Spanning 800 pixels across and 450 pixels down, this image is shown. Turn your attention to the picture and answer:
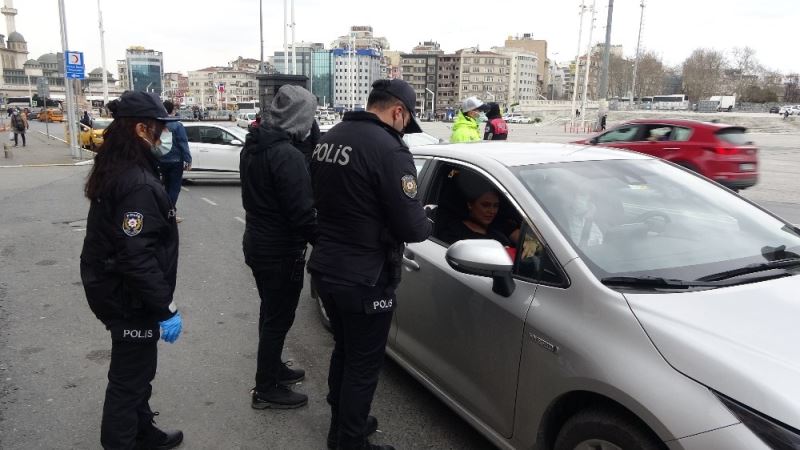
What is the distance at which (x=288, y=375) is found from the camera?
12.3 feet

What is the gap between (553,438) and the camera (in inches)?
90.9

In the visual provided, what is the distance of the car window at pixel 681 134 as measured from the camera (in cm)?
1073

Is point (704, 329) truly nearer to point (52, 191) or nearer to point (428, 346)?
point (428, 346)

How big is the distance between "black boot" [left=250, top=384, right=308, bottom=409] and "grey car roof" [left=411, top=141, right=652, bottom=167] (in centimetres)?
171

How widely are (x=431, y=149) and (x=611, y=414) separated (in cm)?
213

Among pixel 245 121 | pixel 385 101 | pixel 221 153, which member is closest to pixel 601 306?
pixel 385 101

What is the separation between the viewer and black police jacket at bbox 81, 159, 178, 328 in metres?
2.40

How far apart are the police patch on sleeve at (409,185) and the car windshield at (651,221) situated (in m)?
0.64

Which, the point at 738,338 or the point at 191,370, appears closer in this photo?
the point at 738,338

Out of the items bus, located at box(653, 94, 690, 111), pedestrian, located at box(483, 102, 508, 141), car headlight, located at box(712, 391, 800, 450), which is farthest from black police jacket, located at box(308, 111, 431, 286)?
bus, located at box(653, 94, 690, 111)

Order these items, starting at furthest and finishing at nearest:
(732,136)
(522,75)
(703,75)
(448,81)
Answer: (448,81) < (522,75) < (703,75) < (732,136)

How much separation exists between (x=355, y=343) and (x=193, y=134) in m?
12.8

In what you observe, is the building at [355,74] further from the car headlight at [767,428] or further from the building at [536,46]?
the car headlight at [767,428]

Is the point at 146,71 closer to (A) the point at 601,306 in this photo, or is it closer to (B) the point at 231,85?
(B) the point at 231,85
